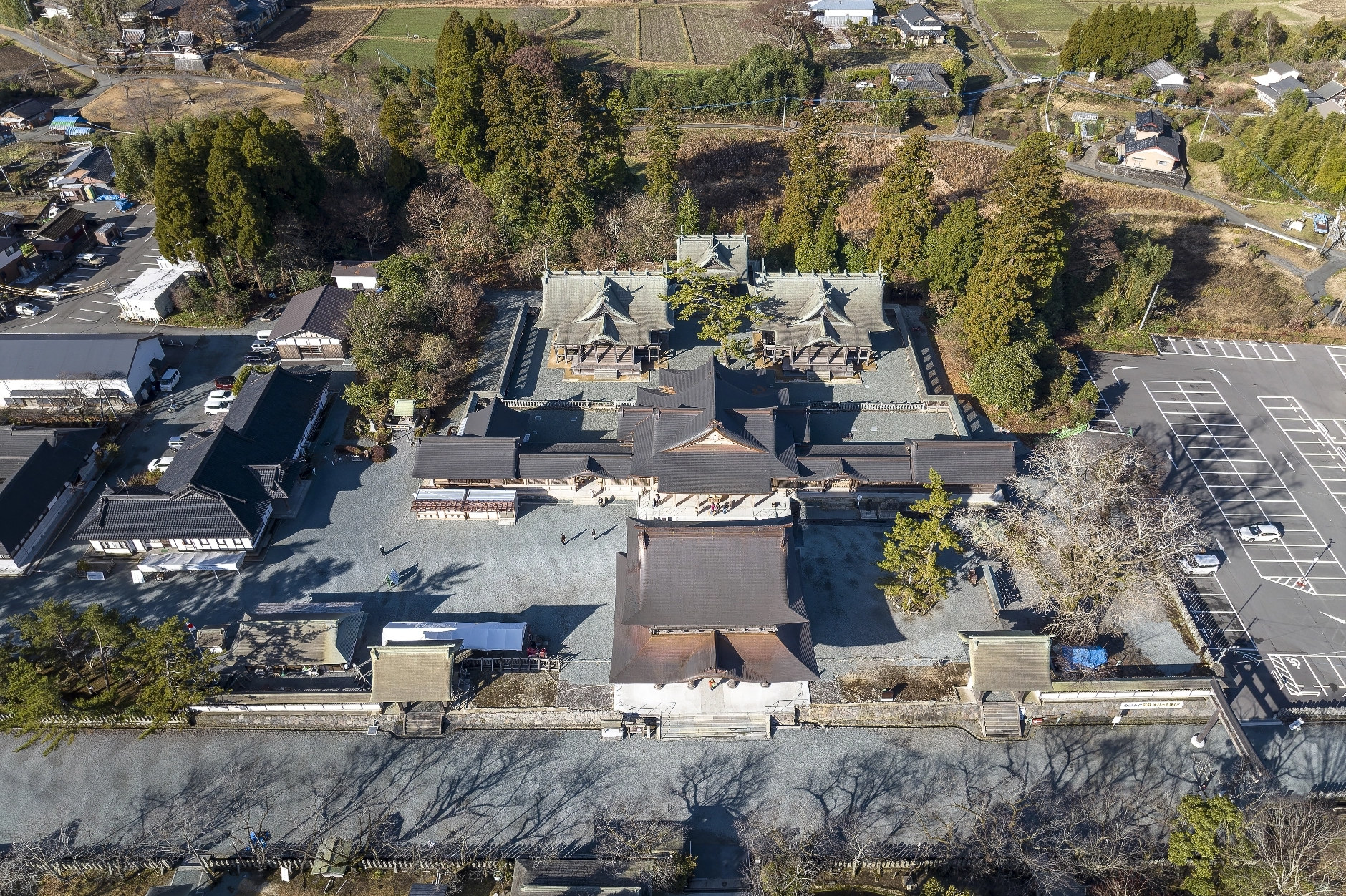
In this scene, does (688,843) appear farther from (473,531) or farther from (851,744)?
(473,531)

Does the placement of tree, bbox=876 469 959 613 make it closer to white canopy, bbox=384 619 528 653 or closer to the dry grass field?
white canopy, bbox=384 619 528 653

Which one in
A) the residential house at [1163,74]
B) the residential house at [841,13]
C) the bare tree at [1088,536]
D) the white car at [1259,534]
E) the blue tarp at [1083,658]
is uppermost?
Result: the residential house at [841,13]

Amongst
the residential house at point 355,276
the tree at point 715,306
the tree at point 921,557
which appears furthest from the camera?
the residential house at point 355,276

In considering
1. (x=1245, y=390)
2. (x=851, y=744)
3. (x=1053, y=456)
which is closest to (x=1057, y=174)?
(x=1053, y=456)

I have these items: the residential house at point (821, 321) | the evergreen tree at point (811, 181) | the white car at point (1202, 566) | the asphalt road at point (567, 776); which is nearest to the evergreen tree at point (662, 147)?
the evergreen tree at point (811, 181)

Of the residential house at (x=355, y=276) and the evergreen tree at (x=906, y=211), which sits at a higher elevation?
the evergreen tree at (x=906, y=211)

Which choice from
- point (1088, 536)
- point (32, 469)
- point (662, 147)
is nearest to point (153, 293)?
point (32, 469)

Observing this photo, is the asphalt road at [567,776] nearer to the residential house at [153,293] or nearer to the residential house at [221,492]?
the residential house at [221,492]

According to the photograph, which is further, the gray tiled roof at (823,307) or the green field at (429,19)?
the green field at (429,19)

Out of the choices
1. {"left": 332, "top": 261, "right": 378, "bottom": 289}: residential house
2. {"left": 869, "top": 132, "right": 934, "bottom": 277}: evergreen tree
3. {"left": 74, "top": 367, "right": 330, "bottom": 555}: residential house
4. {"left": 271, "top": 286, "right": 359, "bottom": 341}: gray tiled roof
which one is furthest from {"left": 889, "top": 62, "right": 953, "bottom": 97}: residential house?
{"left": 74, "top": 367, "right": 330, "bottom": 555}: residential house
